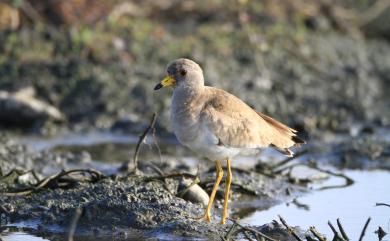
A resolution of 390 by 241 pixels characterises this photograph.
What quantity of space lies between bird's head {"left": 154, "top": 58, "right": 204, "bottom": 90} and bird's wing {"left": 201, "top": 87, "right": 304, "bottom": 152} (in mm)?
158

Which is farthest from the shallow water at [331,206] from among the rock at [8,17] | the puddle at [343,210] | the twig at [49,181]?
the rock at [8,17]

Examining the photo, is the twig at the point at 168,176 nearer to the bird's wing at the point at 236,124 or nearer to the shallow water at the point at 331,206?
the shallow water at the point at 331,206

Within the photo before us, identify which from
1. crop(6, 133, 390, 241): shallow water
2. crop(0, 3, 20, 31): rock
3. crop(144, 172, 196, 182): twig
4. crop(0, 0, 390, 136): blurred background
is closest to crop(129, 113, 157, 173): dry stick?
crop(6, 133, 390, 241): shallow water

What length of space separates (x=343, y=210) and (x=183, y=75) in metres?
1.99

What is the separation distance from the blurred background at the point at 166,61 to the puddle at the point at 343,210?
2626 mm

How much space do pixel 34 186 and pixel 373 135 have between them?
17.6 ft

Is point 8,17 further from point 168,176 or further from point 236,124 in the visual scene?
point 236,124

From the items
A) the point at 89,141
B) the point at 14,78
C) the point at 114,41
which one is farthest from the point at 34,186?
the point at 114,41

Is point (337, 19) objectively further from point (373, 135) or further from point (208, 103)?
point (208, 103)

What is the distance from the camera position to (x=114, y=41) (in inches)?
499

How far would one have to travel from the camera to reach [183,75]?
22.8 ft

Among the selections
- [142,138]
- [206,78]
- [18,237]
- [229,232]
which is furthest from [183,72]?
[206,78]

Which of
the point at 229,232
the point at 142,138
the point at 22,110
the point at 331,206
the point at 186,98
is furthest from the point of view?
the point at 22,110

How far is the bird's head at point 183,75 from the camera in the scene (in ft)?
22.7
